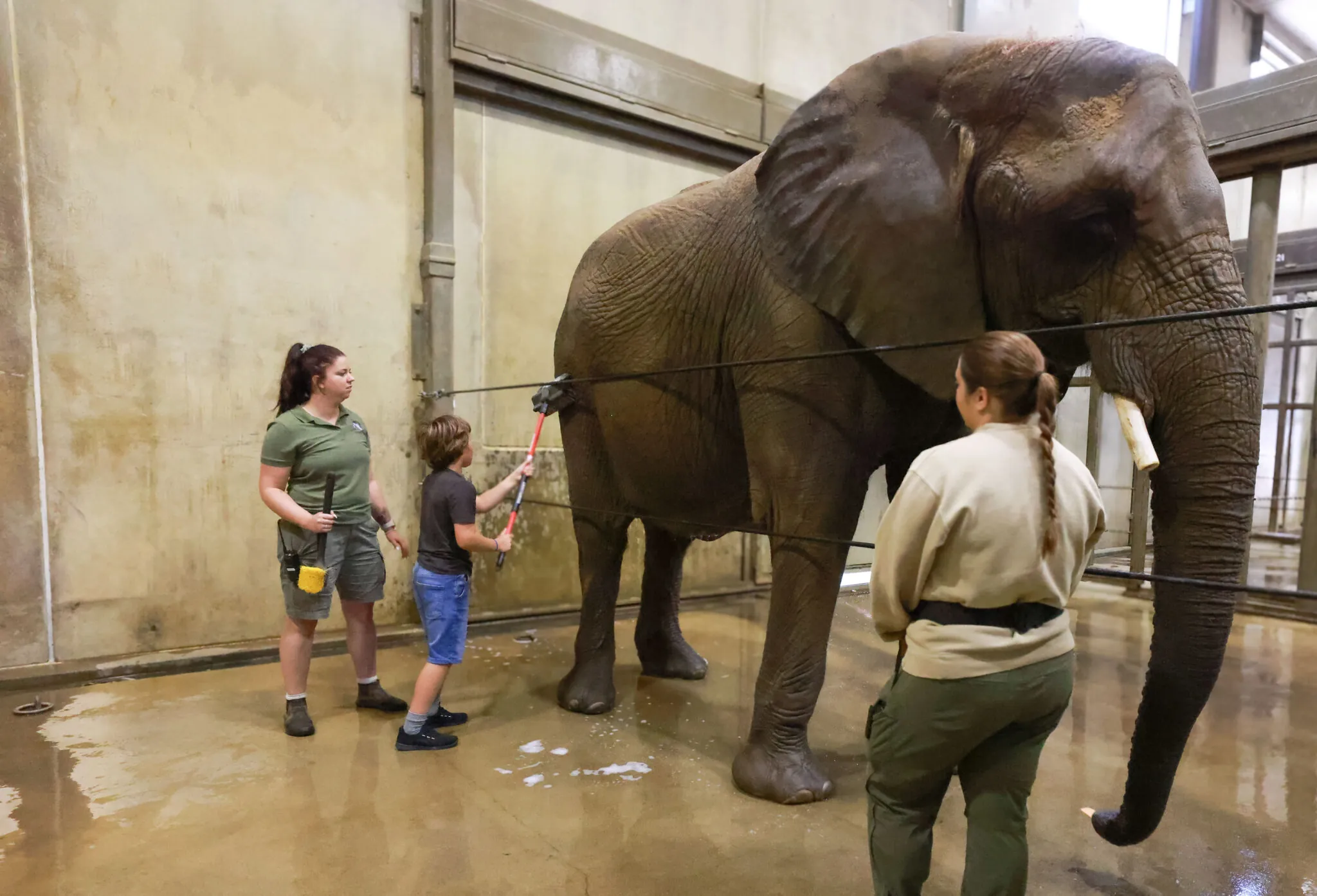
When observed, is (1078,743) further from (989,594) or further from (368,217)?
(368,217)

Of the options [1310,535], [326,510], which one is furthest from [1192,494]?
[1310,535]

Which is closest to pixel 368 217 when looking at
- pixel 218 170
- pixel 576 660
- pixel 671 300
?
pixel 218 170

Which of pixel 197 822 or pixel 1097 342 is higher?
pixel 1097 342

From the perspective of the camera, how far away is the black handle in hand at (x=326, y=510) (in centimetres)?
309

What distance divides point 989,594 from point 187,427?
399 centimetres

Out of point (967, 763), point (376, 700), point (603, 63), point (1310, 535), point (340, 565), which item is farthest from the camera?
point (1310, 535)

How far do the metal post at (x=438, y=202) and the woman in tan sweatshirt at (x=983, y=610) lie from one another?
3533 millimetres

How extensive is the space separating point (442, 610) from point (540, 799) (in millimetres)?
765

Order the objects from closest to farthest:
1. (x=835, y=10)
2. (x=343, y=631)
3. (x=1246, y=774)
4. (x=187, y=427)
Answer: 1. (x=1246, y=774)
2. (x=187, y=427)
3. (x=343, y=631)
4. (x=835, y=10)

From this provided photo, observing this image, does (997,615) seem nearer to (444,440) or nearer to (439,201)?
(444,440)

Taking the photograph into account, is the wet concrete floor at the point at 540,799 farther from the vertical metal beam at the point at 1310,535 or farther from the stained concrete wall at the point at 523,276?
Result: the vertical metal beam at the point at 1310,535

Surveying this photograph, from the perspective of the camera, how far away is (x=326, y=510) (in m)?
3.10

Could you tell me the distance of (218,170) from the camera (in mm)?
4047

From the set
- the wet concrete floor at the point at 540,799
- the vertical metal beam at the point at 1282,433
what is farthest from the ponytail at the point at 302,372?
the vertical metal beam at the point at 1282,433
